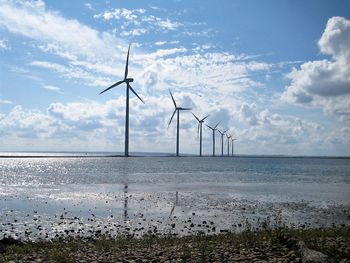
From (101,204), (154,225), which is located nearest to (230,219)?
(154,225)

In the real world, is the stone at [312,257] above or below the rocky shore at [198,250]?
above

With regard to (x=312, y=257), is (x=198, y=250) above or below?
below

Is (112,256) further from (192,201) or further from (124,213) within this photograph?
(192,201)

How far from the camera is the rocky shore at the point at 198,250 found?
14539 millimetres

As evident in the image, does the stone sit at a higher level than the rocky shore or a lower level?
A: higher

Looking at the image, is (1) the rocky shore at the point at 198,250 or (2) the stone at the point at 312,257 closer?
(2) the stone at the point at 312,257

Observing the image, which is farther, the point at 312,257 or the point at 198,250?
the point at 198,250

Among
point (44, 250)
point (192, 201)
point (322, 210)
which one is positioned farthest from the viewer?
point (192, 201)

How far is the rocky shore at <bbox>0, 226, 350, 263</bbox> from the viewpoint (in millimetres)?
14539

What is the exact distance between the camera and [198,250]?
1667cm

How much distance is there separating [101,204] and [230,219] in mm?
15064

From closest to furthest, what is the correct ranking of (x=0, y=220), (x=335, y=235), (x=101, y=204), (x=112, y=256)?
(x=112, y=256), (x=335, y=235), (x=0, y=220), (x=101, y=204)

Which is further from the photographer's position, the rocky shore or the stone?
the rocky shore

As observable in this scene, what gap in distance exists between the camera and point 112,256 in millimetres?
16422
